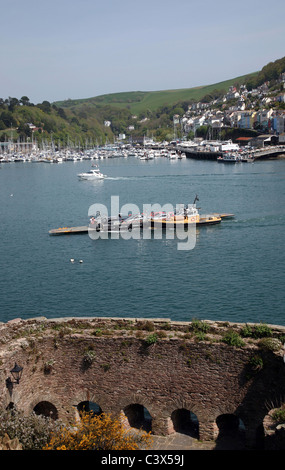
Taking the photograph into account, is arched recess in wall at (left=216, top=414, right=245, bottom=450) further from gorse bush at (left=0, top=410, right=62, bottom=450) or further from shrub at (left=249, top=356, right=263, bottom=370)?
gorse bush at (left=0, top=410, right=62, bottom=450)

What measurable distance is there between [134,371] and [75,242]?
36.6 metres

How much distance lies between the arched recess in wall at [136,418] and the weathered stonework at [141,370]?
16.5 inches

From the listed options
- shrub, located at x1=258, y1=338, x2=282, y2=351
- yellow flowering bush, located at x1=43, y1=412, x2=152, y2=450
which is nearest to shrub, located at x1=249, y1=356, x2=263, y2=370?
shrub, located at x1=258, y1=338, x2=282, y2=351

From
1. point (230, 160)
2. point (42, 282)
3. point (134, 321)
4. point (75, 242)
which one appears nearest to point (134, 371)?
point (134, 321)

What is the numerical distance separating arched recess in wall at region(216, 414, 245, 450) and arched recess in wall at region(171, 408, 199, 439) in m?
0.72

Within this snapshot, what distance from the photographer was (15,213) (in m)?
72.8

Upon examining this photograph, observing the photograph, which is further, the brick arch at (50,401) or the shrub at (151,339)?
the brick arch at (50,401)

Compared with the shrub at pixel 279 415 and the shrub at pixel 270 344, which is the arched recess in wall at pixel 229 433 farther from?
the shrub at pixel 270 344

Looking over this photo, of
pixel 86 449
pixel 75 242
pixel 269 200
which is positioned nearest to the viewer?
pixel 86 449

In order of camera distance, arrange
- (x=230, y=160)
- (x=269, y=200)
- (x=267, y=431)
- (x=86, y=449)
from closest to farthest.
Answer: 1. (x=86, y=449)
2. (x=267, y=431)
3. (x=269, y=200)
4. (x=230, y=160)

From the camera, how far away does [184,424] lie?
58.0 ft

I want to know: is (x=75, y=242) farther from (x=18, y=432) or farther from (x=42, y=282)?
(x=18, y=432)

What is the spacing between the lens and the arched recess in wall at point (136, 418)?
1748 centimetres

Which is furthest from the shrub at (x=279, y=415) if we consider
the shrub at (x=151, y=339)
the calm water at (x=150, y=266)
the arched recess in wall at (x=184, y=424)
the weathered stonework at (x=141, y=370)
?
the calm water at (x=150, y=266)
